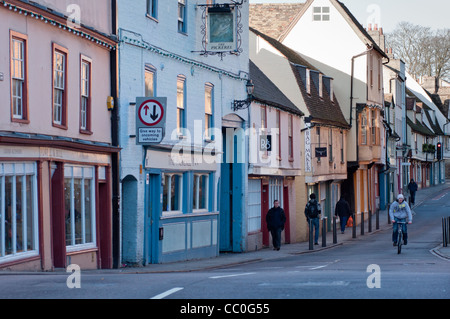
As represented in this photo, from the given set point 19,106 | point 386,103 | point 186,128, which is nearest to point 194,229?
point 186,128

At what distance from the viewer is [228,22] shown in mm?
27719

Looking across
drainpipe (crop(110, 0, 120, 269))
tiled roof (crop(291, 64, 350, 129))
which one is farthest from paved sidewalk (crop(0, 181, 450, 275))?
tiled roof (crop(291, 64, 350, 129))

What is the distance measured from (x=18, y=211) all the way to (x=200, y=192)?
1166 cm

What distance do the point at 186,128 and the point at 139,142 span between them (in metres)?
4.38

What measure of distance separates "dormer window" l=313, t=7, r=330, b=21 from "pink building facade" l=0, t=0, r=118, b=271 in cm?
2869

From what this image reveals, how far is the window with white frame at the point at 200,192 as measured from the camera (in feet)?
91.5

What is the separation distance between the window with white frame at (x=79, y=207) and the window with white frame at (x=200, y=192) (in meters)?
6.93

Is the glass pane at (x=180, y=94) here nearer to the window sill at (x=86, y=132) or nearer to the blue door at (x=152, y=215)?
the blue door at (x=152, y=215)

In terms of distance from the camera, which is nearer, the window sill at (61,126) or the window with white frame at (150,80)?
the window sill at (61,126)

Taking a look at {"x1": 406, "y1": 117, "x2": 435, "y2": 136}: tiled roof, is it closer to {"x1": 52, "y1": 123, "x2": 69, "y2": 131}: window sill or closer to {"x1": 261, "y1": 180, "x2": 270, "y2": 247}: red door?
{"x1": 261, "y1": 180, "x2": 270, "y2": 247}: red door

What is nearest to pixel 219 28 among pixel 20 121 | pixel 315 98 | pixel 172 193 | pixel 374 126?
pixel 172 193

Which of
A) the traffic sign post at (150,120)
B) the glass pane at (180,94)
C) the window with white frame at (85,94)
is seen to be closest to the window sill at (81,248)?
the window with white frame at (85,94)

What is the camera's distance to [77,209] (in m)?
20.4

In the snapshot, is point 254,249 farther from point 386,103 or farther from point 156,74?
point 386,103
